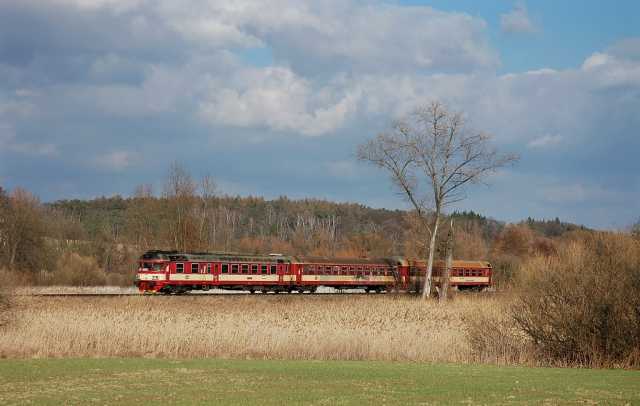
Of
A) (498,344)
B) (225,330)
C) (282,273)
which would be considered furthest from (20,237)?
(498,344)

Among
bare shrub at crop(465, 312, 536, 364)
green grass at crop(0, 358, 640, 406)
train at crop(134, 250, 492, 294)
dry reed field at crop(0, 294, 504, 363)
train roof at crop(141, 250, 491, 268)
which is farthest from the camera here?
Answer: train roof at crop(141, 250, 491, 268)

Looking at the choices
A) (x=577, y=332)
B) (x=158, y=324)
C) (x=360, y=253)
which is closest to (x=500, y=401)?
(x=577, y=332)

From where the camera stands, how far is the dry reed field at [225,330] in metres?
24.9

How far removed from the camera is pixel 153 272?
46.4m

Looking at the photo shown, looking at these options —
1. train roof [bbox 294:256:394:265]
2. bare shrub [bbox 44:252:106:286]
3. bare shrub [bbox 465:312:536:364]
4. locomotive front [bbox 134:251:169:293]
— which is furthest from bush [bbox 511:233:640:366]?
bare shrub [bbox 44:252:106:286]

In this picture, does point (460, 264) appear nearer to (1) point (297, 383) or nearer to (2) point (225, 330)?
(2) point (225, 330)

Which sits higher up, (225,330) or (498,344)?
(225,330)

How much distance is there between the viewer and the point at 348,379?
17703 millimetres

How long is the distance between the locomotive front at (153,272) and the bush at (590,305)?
89.2ft

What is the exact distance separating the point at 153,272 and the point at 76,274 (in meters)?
17.5

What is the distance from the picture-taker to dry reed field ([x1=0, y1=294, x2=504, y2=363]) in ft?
81.6

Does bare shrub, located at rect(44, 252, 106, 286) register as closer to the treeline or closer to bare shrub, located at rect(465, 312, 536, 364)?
the treeline

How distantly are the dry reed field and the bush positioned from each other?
2.92 metres

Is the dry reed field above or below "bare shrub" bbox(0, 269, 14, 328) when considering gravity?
below
